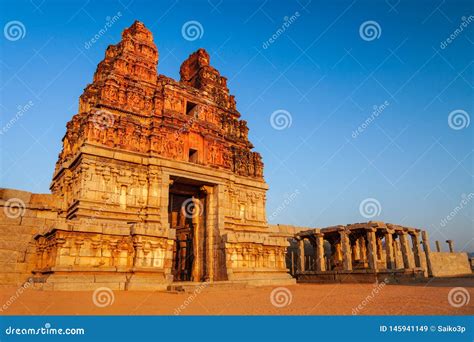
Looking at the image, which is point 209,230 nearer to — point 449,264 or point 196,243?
point 196,243

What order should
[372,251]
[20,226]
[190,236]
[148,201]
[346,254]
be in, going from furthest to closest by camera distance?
[346,254] → [190,236] → [372,251] → [148,201] → [20,226]

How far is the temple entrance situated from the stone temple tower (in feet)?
0.23

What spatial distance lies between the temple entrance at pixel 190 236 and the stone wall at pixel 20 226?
24.5 ft

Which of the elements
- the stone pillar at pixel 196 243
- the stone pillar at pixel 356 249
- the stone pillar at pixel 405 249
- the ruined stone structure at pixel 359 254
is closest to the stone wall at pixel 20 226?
the stone pillar at pixel 196 243

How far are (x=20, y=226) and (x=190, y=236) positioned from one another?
10.0m

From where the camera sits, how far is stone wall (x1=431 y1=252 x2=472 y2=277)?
115 ft

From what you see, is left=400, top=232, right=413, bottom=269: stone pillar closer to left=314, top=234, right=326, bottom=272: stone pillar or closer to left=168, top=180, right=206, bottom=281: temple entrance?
left=314, top=234, right=326, bottom=272: stone pillar

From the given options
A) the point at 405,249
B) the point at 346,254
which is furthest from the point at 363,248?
the point at 346,254

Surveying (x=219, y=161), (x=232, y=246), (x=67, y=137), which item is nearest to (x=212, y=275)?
(x=232, y=246)

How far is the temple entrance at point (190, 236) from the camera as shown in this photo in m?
20.0

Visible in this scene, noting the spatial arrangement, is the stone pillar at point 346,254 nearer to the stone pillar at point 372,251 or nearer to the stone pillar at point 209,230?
the stone pillar at point 372,251

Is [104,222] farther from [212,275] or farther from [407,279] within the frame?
[407,279]

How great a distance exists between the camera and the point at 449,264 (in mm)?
36688

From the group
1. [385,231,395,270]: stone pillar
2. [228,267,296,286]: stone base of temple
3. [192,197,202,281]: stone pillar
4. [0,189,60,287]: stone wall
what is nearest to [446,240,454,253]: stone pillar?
[385,231,395,270]: stone pillar
